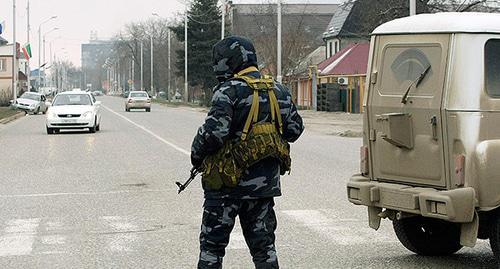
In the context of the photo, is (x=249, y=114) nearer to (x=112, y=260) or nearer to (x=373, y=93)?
(x=373, y=93)

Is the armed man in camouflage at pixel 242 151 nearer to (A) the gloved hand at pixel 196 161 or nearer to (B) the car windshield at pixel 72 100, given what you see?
(A) the gloved hand at pixel 196 161

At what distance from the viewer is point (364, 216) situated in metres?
11.3

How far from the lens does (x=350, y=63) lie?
210 feet

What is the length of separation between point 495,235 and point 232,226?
2419 millimetres

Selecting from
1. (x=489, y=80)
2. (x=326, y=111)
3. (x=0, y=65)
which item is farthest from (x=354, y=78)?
(x=0, y=65)

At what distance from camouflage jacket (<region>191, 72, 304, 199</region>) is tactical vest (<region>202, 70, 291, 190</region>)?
4 centimetres

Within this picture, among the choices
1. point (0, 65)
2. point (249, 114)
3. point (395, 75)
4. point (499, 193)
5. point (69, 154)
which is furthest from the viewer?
point (0, 65)

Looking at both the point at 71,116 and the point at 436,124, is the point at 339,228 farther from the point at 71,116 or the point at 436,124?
the point at 71,116

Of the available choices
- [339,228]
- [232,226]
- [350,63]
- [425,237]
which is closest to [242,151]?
[232,226]

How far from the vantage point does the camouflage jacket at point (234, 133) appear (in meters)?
5.97

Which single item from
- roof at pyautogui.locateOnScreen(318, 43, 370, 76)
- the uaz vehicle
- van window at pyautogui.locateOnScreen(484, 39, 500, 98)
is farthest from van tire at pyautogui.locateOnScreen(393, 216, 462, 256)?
roof at pyautogui.locateOnScreen(318, 43, 370, 76)

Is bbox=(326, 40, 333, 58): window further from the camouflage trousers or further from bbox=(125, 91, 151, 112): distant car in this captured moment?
the camouflage trousers

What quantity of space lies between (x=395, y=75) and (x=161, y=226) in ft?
12.3

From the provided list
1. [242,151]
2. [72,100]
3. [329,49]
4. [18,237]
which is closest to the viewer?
[242,151]
